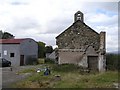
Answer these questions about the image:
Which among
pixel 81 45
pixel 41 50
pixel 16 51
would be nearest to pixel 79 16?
pixel 81 45

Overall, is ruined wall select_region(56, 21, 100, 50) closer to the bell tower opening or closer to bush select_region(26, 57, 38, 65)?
the bell tower opening

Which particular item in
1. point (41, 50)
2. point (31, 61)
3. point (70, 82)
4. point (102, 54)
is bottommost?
point (70, 82)

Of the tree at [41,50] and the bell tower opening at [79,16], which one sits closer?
the bell tower opening at [79,16]

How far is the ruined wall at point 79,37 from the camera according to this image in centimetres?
3098

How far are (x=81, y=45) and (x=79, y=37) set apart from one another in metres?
0.96

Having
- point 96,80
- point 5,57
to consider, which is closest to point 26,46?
point 5,57

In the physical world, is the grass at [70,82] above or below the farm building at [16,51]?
below

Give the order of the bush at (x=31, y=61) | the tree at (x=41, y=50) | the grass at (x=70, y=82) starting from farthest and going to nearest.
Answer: the tree at (x=41, y=50) → the bush at (x=31, y=61) → the grass at (x=70, y=82)

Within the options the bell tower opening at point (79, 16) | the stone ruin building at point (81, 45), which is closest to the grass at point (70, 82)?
the stone ruin building at point (81, 45)

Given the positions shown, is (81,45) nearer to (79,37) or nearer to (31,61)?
(79,37)

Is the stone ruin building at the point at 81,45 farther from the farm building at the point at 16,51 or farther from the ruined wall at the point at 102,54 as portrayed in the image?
the farm building at the point at 16,51

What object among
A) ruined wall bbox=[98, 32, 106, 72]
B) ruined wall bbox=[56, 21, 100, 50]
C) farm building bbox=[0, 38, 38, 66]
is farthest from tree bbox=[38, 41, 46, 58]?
ruined wall bbox=[98, 32, 106, 72]

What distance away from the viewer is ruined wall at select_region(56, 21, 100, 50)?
102 ft

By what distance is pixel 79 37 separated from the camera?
31.2 m
